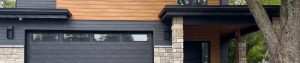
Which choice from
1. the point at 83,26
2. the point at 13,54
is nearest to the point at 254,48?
the point at 83,26

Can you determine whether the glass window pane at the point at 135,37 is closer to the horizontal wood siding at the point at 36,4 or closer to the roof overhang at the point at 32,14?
the roof overhang at the point at 32,14

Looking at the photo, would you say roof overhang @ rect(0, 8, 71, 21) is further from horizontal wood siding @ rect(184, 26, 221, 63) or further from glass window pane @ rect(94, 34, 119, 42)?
horizontal wood siding @ rect(184, 26, 221, 63)

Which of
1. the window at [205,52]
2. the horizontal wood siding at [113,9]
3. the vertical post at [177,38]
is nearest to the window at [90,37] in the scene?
the horizontal wood siding at [113,9]

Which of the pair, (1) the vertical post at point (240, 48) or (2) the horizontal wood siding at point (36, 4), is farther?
(1) the vertical post at point (240, 48)

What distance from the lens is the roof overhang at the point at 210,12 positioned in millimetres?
12072

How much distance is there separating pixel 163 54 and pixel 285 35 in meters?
4.46

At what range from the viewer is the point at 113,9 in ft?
45.1

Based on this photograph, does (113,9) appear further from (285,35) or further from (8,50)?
(285,35)

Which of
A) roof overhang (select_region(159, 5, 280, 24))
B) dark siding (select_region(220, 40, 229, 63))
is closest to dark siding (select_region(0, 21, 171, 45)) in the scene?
roof overhang (select_region(159, 5, 280, 24))

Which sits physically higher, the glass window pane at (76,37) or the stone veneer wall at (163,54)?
the glass window pane at (76,37)

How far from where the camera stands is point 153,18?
1377 centimetres

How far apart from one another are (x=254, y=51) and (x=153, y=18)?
565 inches

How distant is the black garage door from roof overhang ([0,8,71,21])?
824mm

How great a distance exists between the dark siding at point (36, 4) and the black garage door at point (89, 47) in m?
0.80
